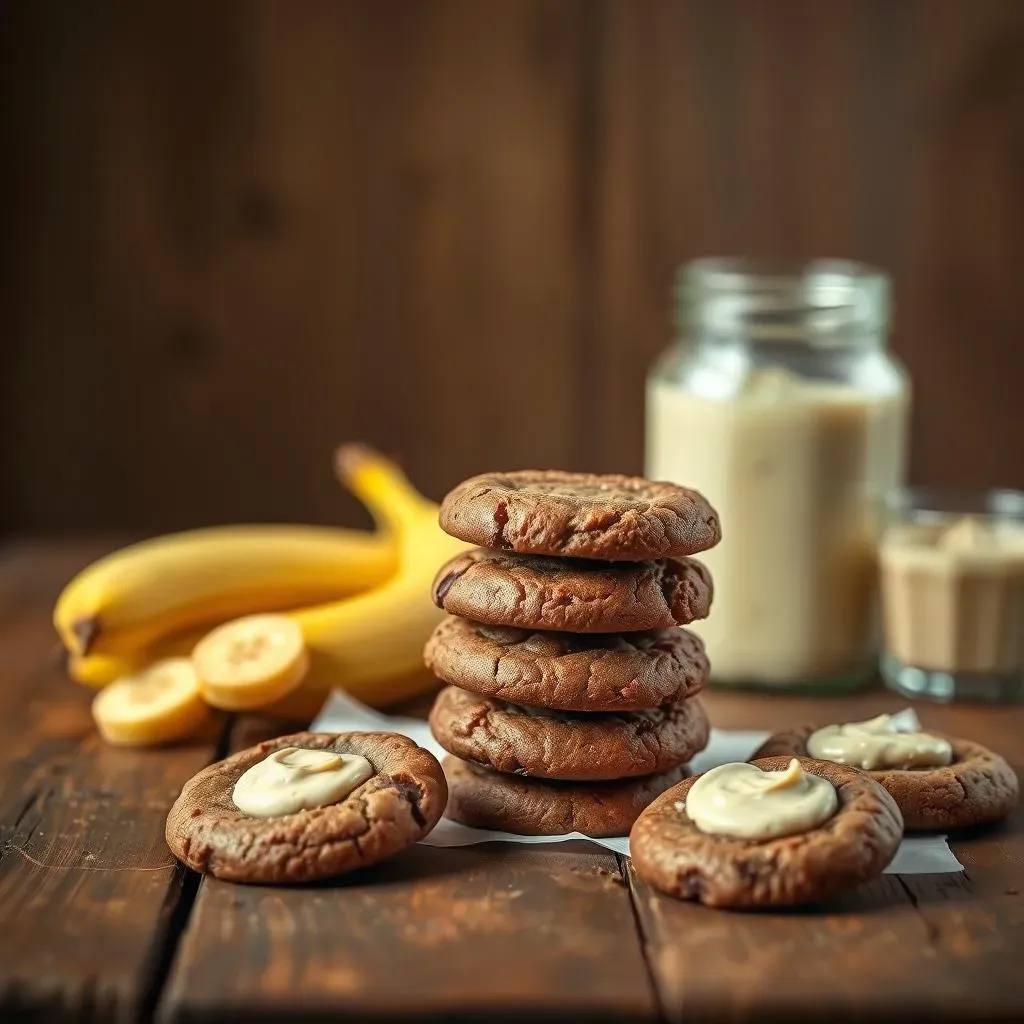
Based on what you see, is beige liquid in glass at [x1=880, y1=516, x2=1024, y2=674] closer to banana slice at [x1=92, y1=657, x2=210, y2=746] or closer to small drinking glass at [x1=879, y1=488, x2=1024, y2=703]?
small drinking glass at [x1=879, y1=488, x2=1024, y2=703]

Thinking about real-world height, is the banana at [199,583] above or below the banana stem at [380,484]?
below

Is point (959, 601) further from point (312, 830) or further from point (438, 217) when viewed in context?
point (438, 217)

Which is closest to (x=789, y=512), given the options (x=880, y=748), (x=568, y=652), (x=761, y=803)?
(x=880, y=748)

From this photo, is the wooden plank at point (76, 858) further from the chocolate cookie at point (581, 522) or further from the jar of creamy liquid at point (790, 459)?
the jar of creamy liquid at point (790, 459)

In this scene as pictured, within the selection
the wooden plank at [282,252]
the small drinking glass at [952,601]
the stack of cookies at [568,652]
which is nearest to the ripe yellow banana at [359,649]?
the stack of cookies at [568,652]

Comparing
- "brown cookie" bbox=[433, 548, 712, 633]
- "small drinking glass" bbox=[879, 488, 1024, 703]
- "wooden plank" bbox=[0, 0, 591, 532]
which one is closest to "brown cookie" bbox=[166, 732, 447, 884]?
"brown cookie" bbox=[433, 548, 712, 633]
